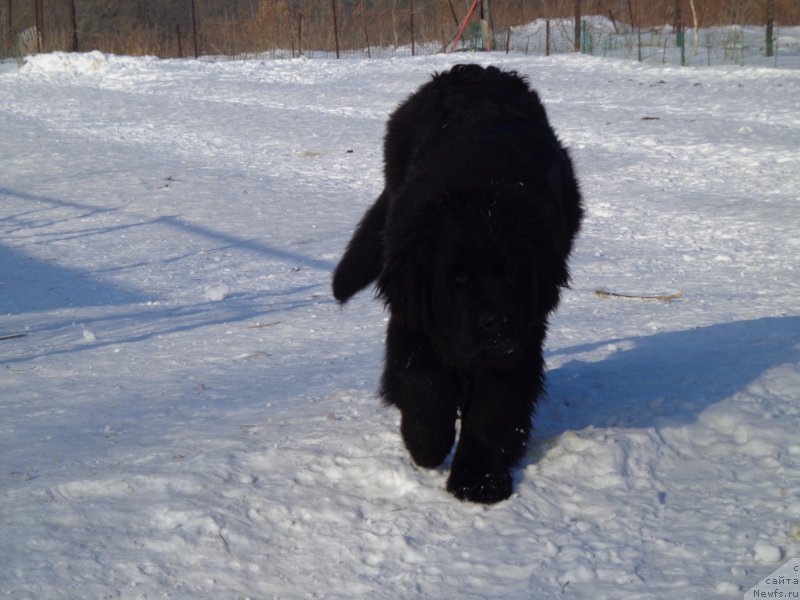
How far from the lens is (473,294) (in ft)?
10.6

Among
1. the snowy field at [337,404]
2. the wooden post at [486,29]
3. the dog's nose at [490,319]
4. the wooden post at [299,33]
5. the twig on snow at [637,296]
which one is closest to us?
the snowy field at [337,404]

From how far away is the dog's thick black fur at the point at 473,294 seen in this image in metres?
3.25

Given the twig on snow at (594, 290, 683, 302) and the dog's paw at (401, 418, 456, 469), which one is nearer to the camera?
the dog's paw at (401, 418, 456, 469)

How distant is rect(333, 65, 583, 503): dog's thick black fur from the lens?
3254 mm

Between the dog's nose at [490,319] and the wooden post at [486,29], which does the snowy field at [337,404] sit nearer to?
the dog's nose at [490,319]

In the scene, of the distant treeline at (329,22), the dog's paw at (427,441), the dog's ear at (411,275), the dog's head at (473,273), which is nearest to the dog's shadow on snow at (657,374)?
the dog's paw at (427,441)

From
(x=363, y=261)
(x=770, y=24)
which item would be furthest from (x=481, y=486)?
(x=770, y=24)

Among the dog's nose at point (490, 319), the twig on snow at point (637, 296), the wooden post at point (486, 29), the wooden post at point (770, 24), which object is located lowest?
the twig on snow at point (637, 296)

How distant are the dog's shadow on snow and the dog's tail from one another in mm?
1098

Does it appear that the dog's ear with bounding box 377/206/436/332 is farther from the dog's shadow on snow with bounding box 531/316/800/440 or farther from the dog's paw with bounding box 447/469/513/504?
the dog's shadow on snow with bounding box 531/316/800/440

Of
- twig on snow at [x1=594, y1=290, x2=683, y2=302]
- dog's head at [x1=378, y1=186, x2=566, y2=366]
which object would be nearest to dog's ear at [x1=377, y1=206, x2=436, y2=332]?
dog's head at [x1=378, y1=186, x2=566, y2=366]

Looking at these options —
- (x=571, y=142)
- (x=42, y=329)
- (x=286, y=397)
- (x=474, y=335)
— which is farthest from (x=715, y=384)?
(x=571, y=142)

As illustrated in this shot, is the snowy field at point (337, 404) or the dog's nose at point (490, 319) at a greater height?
the dog's nose at point (490, 319)

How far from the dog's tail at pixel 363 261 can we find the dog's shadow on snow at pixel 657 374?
1.10 metres
